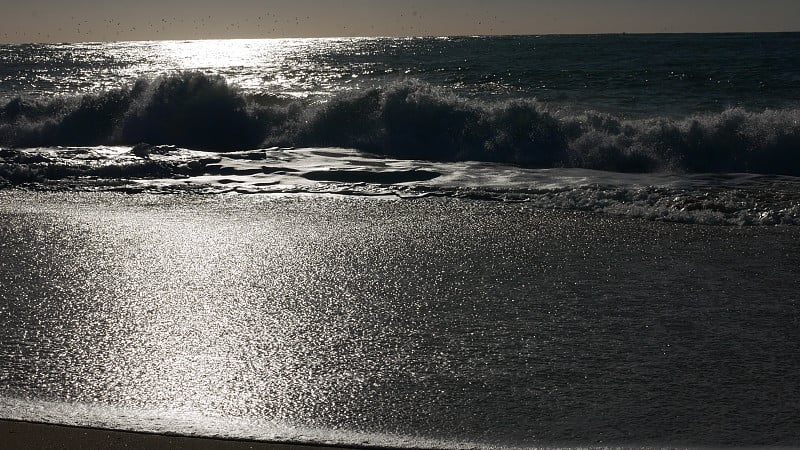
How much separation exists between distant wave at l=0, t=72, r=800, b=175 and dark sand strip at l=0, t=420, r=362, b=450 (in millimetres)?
8045

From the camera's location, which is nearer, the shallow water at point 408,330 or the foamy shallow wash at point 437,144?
the shallow water at point 408,330

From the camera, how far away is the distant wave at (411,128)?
10.5 m

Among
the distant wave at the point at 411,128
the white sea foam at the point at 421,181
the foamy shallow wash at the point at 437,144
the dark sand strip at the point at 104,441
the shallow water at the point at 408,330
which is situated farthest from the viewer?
the distant wave at the point at 411,128

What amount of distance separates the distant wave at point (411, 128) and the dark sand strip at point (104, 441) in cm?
805

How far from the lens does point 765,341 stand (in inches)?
146

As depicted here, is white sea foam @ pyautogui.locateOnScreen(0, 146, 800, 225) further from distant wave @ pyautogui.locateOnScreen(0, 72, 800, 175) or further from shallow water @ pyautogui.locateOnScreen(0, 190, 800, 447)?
distant wave @ pyautogui.locateOnScreen(0, 72, 800, 175)

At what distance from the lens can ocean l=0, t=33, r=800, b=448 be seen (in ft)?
9.73

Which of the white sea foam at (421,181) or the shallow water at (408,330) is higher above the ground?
the white sea foam at (421,181)

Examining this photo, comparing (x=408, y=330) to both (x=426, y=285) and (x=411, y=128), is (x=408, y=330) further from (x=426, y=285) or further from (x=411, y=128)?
(x=411, y=128)

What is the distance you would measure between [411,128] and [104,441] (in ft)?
31.8

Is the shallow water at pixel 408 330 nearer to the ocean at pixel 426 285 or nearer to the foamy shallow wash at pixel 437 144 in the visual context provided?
the ocean at pixel 426 285

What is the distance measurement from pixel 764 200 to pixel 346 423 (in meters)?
5.74

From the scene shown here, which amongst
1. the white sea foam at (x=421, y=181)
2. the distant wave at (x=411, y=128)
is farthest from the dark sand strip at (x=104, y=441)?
the distant wave at (x=411, y=128)

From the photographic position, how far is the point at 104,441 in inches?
107
